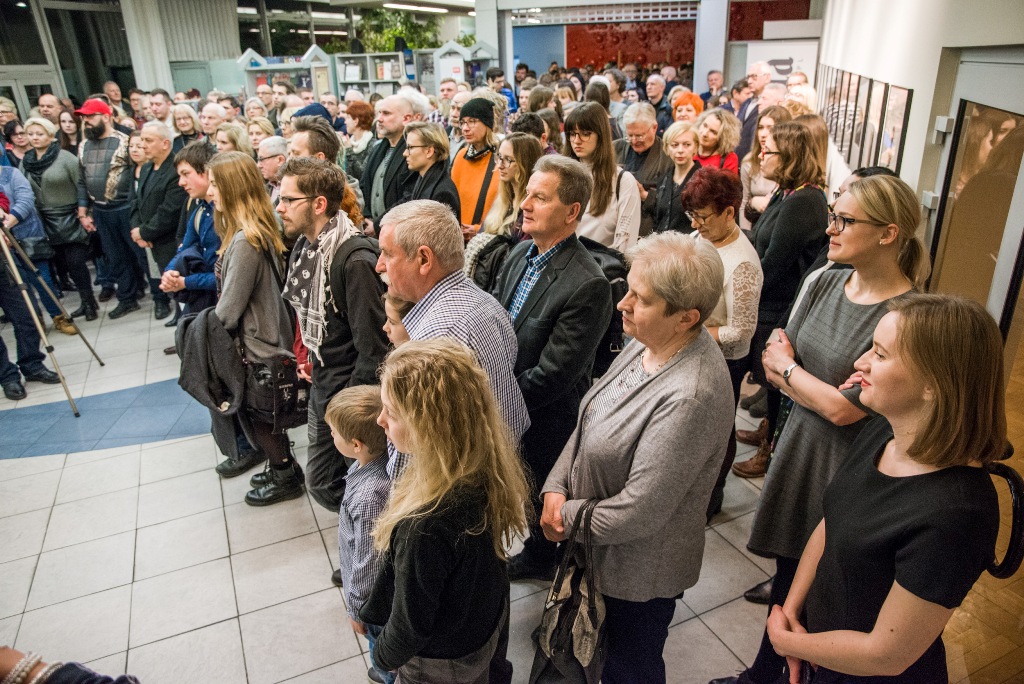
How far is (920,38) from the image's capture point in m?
3.22

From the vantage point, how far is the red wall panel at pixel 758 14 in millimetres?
13394

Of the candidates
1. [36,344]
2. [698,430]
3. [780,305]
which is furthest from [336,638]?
[36,344]

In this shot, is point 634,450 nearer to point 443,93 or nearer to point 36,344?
point 36,344

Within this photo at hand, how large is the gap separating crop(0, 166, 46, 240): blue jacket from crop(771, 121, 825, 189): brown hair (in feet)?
18.4

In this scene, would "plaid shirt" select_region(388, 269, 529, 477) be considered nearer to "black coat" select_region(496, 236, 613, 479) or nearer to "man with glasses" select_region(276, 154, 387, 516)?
"black coat" select_region(496, 236, 613, 479)

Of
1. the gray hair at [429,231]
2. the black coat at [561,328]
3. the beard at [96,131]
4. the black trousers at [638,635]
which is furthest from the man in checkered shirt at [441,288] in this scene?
the beard at [96,131]

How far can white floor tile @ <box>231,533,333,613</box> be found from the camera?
2721 mm

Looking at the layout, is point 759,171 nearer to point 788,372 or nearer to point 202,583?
point 788,372

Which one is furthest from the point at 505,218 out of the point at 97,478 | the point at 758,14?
the point at 758,14

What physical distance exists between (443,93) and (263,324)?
6061 mm

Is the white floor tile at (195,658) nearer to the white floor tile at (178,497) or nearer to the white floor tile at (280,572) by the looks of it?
the white floor tile at (280,572)

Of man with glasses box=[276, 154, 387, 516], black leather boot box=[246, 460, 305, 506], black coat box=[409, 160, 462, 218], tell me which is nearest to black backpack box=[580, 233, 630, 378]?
man with glasses box=[276, 154, 387, 516]

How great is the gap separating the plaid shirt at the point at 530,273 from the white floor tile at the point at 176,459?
234cm

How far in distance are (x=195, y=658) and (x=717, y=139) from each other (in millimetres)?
4167
